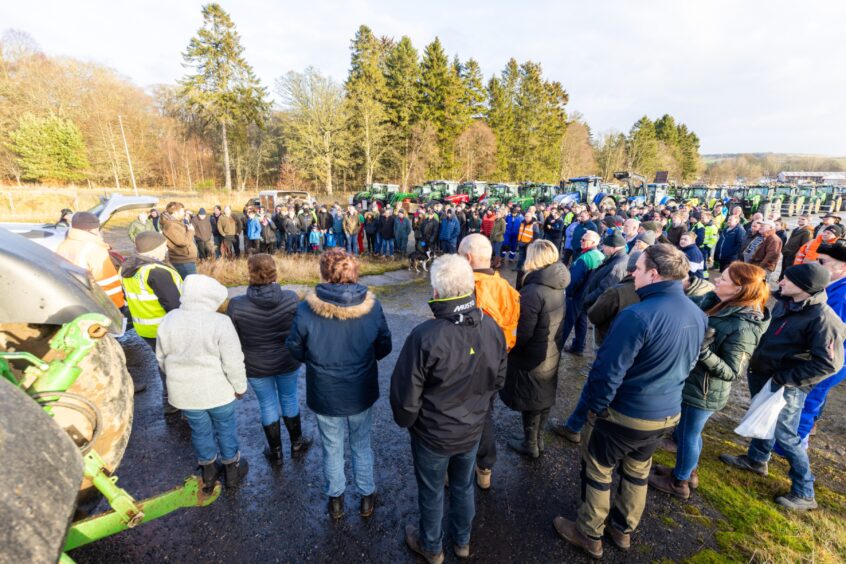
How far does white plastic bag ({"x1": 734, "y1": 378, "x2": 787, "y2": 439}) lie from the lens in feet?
9.11

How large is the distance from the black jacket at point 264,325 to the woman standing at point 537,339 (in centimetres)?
190

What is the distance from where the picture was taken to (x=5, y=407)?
997 millimetres

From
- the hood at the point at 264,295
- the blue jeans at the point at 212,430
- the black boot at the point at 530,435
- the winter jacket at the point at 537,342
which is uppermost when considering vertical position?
the hood at the point at 264,295

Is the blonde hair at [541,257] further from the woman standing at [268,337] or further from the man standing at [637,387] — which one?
the woman standing at [268,337]

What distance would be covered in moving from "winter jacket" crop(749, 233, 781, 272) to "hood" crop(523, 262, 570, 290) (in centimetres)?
633

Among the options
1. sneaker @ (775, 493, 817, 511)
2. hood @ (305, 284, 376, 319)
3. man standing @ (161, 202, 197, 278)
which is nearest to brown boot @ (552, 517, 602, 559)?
sneaker @ (775, 493, 817, 511)

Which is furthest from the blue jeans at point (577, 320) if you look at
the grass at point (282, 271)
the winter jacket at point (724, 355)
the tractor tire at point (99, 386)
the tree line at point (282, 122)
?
the tree line at point (282, 122)

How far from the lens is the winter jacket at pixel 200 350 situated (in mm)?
2488

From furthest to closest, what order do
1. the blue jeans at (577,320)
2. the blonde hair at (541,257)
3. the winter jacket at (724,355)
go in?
the blue jeans at (577,320), the blonde hair at (541,257), the winter jacket at (724,355)

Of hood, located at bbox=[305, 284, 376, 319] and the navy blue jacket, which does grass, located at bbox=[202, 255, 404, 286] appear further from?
the navy blue jacket

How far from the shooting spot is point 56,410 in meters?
1.38

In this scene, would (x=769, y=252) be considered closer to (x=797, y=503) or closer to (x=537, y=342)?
(x=797, y=503)

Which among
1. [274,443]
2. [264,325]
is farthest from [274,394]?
[264,325]

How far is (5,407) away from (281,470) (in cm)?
252
